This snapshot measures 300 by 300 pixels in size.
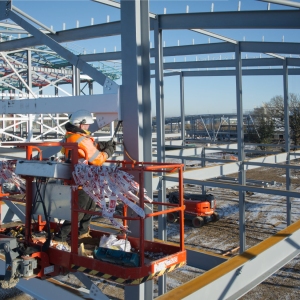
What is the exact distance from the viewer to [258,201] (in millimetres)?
18812

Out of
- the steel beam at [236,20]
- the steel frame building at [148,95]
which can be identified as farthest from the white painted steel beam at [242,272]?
the steel beam at [236,20]

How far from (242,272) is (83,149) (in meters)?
2.10

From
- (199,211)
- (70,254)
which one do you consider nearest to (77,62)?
(70,254)

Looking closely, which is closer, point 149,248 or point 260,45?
point 149,248

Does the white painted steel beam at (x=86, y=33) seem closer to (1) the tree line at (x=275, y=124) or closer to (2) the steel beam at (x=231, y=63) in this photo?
(2) the steel beam at (x=231, y=63)

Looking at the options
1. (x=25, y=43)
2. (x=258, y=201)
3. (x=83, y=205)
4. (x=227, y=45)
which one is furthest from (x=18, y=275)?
(x=258, y=201)

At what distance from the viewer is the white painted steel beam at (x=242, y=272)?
9.84 ft

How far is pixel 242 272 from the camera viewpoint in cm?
343

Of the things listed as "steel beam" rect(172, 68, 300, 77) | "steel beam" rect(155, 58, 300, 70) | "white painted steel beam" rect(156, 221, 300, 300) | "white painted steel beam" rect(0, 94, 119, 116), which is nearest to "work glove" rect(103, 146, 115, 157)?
"white painted steel beam" rect(0, 94, 119, 116)

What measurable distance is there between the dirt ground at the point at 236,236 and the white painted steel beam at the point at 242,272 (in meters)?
2.62

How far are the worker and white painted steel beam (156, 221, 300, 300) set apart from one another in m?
1.78

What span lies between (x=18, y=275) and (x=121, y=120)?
2.26 meters

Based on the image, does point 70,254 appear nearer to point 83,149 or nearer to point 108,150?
point 83,149

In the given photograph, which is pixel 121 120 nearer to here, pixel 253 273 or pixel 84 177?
pixel 84 177
